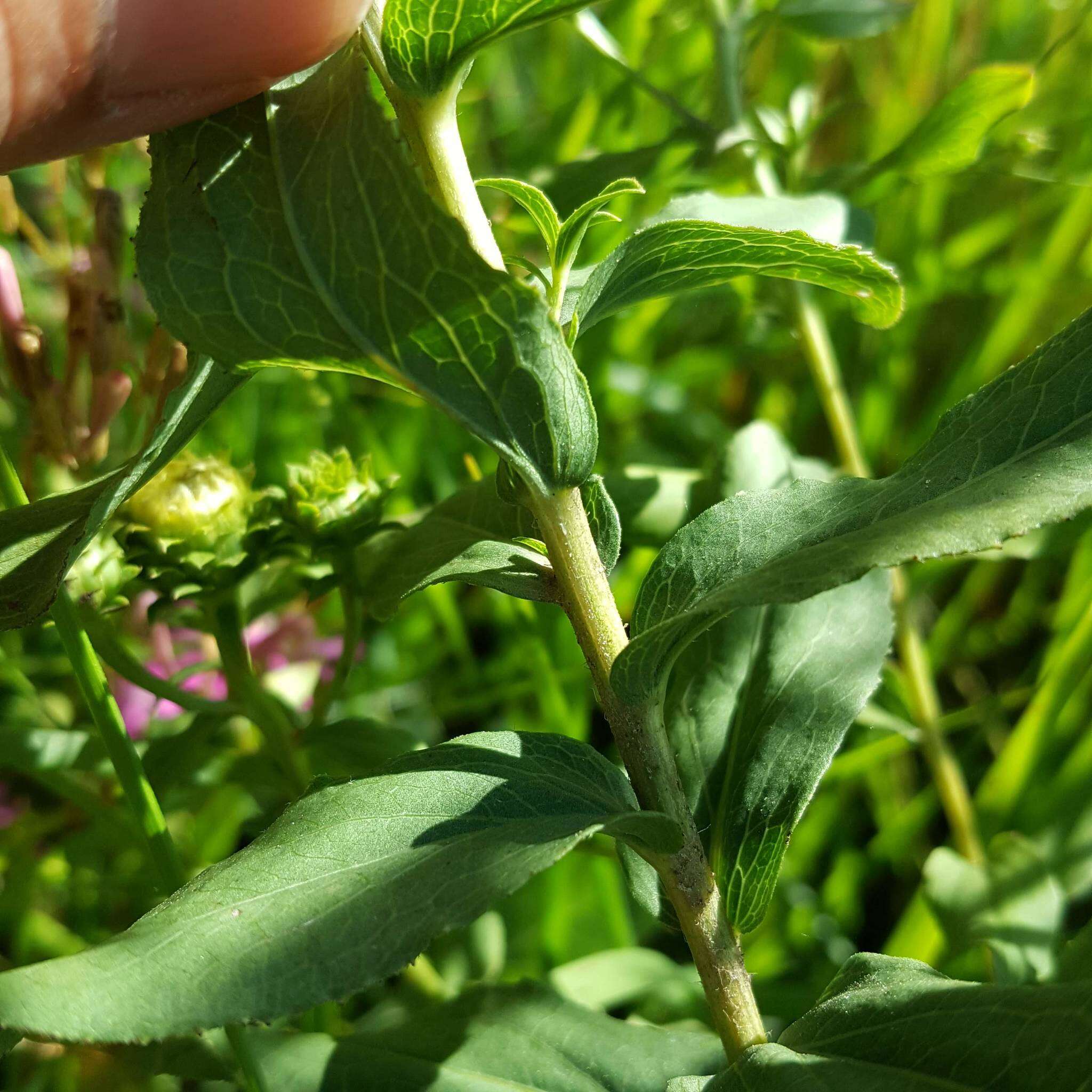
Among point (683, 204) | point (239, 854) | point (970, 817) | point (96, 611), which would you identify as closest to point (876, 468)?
point (970, 817)

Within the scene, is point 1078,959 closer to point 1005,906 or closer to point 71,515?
point 1005,906

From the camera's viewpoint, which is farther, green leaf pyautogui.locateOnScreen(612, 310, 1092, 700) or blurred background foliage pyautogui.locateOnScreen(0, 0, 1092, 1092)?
blurred background foliage pyautogui.locateOnScreen(0, 0, 1092, 1092)

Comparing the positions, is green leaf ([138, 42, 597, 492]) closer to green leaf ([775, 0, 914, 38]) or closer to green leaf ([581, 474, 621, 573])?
green leaf ([581, 474, 621, 573])

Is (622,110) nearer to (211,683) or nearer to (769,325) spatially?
(769,325)

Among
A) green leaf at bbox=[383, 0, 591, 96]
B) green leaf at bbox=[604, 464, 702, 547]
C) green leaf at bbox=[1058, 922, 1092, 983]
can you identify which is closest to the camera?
green leaf at bbox=[383, 0, 591, 96]

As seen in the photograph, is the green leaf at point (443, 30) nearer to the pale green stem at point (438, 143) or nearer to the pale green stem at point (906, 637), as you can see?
the pale green stem at point (438, 143)

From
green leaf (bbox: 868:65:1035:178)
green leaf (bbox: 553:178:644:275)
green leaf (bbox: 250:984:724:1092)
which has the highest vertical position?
green leaf (bbox: 868:65:1035:178)

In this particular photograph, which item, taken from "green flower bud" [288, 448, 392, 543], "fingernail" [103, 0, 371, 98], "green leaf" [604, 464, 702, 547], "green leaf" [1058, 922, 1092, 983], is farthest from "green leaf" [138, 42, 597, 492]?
"green leaf" [1058, 922, 1092, 983]

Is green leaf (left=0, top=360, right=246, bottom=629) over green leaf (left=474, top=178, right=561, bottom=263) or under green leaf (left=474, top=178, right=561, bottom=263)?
under

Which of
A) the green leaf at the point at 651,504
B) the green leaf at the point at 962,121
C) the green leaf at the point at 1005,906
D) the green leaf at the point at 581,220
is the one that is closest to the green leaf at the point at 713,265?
the green leaf at the point at 581,220
